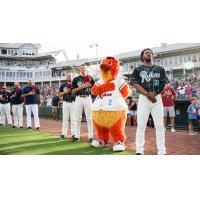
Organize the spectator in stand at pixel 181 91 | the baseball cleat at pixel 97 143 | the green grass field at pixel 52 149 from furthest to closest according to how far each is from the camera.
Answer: the spectator in stand at pixel 181 91
the baseball cleat at pixel 97 143
the green grass field at pixel 52 149

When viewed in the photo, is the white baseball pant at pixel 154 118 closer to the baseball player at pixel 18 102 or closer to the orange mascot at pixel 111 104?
the orange mascot at pixel 111 104

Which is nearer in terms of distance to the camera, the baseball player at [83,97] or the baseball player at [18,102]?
the baseball player at [83,97]

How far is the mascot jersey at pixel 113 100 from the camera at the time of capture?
4688 millimetres

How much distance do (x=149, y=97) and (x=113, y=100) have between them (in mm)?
809

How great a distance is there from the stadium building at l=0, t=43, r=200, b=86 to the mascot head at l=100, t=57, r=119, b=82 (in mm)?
1462

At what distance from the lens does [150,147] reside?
5066 millimetres

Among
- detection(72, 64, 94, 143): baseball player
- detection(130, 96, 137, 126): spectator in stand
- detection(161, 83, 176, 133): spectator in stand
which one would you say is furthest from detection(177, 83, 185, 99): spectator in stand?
detection(72, 64, 94, 143): baseball player

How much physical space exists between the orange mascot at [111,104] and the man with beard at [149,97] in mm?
586

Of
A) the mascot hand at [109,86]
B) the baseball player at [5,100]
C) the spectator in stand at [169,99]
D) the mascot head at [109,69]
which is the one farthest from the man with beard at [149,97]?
the baseball player at [5,100]

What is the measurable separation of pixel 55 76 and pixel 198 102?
3.48m

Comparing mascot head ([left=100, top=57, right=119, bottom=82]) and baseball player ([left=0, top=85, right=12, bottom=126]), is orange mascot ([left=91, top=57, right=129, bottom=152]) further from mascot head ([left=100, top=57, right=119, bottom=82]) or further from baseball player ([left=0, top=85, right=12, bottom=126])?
baseball player ([left=0, top=85, right=12, bottom=126])

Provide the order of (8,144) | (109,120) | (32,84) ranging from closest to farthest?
(109,120) < (8,144) < (32,84)

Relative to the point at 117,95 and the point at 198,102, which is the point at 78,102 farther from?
the point at 198,102

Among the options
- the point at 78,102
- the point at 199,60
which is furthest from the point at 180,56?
the point at 78,102
